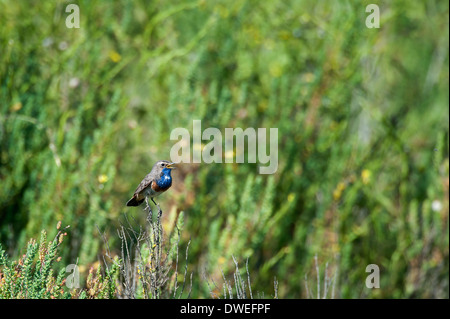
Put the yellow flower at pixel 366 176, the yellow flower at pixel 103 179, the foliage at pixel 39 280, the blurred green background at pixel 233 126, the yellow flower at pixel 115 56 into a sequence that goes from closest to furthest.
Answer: the foliage at pixel 39 280 → the yellow flower at pixel 103 179 → the blurred green background at pixel 233 126 → the yellow flower at pixel 366 176 → the yellow flower at pixel 115 56

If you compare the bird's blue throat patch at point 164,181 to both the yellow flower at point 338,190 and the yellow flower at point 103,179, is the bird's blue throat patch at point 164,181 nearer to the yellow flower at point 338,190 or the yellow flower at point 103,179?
the yellow flower at point 103,179

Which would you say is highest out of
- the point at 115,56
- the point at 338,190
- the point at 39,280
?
the point at 115,56

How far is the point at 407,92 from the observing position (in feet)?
22.4

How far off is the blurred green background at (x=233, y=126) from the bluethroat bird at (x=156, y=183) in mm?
1708

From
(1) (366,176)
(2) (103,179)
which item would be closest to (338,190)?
(1) (366,176)

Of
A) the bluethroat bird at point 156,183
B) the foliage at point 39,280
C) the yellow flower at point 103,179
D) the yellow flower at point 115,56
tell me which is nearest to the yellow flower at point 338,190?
the yellow flower at point 103,179

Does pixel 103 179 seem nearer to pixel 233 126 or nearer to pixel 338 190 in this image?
pixel 233 126

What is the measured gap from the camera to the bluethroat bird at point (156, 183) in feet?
7.12

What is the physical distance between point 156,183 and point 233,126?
2612mm

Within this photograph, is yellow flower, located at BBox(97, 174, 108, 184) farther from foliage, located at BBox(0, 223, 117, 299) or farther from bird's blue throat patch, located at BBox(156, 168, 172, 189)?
bird's blue throat patch, located at BBox(156, 168, 172, 189)

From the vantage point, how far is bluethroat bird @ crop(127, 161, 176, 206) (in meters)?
2.17

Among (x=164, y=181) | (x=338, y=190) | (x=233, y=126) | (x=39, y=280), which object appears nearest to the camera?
(x=164, y=181)

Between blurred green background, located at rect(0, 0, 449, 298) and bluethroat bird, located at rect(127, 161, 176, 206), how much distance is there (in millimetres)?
1708

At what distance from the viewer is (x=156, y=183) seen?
218cm
